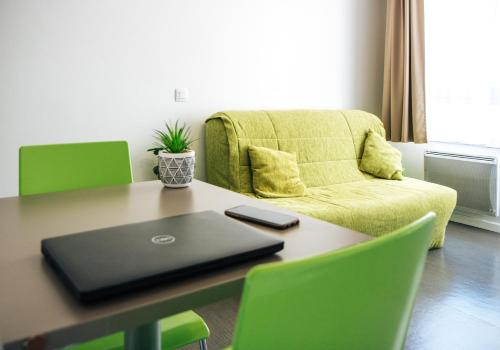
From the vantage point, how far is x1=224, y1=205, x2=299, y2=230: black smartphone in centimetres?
105

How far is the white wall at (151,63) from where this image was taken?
2.55 m

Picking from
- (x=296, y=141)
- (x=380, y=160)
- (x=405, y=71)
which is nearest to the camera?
(x=296, y=141)

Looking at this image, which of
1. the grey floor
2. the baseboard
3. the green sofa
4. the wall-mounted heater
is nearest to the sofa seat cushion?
the green sofa

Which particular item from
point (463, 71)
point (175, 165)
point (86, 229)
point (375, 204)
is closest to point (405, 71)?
point (463, 71)

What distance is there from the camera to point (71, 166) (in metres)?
1.65

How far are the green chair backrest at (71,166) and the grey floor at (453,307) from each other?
0.85 metres

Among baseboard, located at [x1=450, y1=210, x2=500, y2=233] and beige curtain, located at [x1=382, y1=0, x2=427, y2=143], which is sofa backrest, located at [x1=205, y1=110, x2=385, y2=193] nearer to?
beige curtain, located at [x1=382, y1=0, x2=427, y2=143]

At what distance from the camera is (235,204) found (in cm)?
125

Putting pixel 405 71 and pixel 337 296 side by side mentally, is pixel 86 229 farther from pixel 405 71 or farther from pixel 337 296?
pixel 405 71

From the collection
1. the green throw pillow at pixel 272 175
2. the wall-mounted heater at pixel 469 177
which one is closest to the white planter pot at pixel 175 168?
the green throw pillow at pixel 272 175

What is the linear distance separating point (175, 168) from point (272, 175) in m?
1.57

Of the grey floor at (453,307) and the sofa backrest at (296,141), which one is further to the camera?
the sofa backrest at (296,141)

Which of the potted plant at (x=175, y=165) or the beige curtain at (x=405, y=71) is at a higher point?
the beige curtain at (x=405, y=71)

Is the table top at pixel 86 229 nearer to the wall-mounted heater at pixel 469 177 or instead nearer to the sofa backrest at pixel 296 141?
the sofa backrest at pixel 296 141
